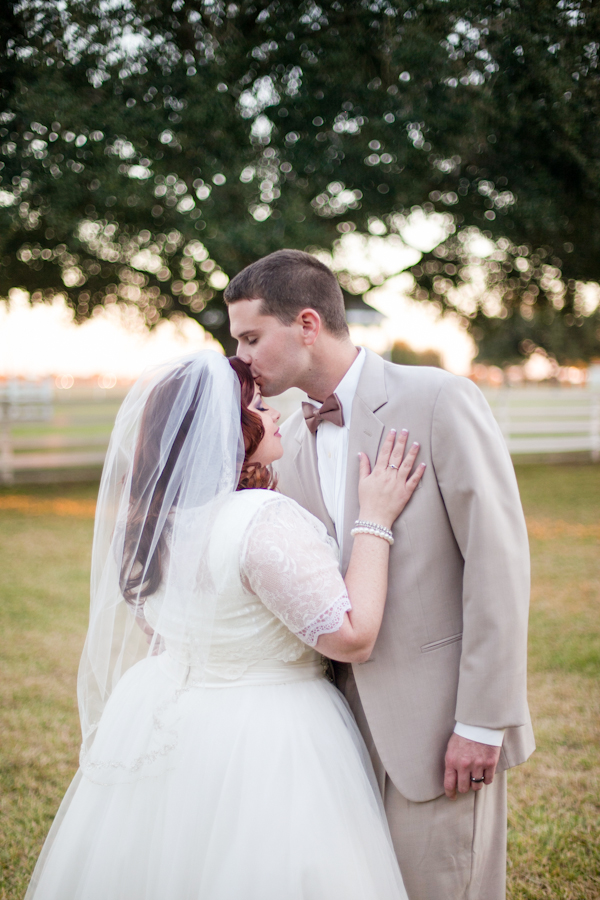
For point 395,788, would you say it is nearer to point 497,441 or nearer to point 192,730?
point 192,730

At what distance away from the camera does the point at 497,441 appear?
1.92m

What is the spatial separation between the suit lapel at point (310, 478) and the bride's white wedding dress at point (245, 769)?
8.0 inches

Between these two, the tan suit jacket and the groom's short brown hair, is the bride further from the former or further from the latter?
the groom's short brown hair

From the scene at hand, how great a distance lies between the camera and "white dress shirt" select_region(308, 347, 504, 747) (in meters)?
2.14

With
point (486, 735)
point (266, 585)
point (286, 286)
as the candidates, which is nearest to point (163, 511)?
point (266, 585)

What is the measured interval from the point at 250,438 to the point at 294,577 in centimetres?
54

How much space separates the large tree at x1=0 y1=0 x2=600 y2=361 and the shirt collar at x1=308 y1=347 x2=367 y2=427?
21.1ft

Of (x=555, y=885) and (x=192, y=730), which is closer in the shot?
(x=192, y=730)

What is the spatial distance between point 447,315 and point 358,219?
385 cm

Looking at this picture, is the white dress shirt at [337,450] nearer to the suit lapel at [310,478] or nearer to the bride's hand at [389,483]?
the suit lapel at [310,478]

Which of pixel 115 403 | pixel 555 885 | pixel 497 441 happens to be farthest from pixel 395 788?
pixel 115 403

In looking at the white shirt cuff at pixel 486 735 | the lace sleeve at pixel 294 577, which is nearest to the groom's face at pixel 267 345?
the lace sleeve at pixel 294 577

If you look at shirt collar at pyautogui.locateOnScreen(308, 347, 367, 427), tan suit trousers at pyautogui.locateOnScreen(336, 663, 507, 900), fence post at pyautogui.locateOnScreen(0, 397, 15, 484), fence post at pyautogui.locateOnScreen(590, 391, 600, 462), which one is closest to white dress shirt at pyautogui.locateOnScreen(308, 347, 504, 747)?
shirt collar at pyautogui.locateOnScreen(308, 347, 367, 427)

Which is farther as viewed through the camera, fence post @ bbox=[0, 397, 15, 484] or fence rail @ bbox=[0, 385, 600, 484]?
fence rail @ bbox=[0, 385, 600, 484]
